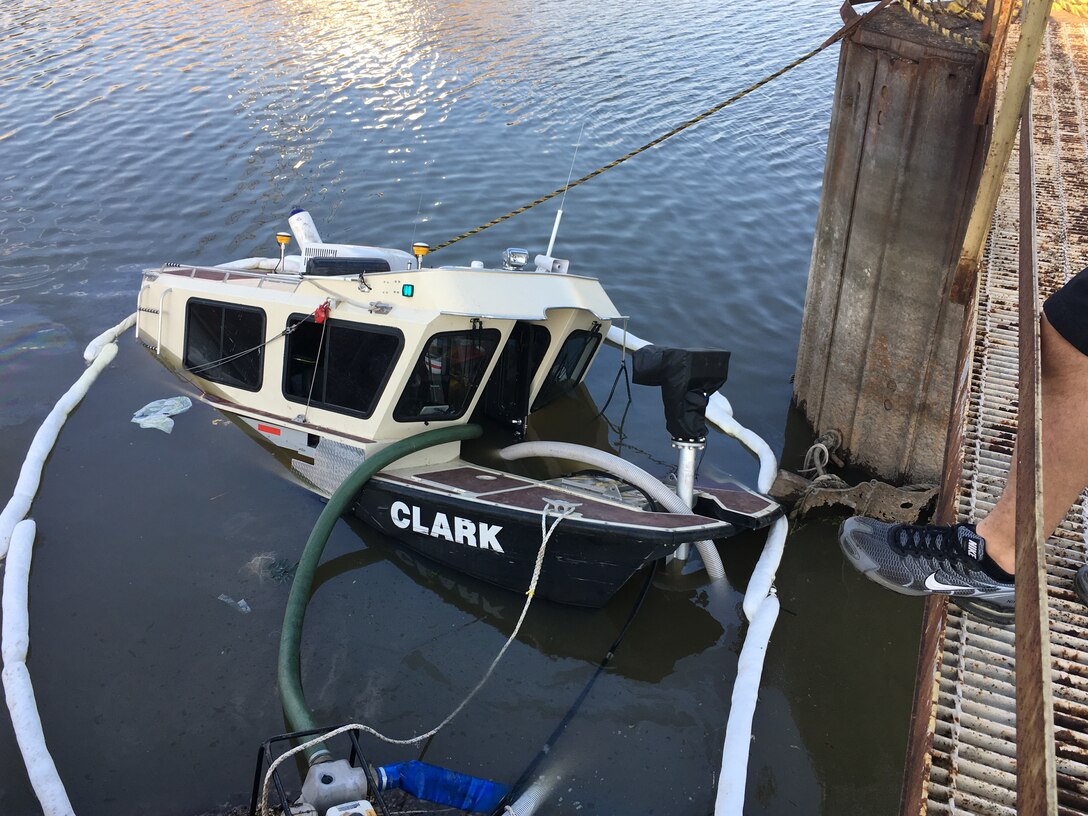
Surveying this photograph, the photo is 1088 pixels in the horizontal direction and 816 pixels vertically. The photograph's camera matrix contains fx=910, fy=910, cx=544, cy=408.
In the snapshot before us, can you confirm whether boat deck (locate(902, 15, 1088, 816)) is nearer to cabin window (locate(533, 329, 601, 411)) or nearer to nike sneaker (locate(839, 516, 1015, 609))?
nike sneaker (locate(839, 516, 1015, 609))

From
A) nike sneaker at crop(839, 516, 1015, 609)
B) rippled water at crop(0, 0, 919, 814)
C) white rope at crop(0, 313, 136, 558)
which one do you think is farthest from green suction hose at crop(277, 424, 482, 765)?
nike sneaker at crop(839, 516, 1015, 609)

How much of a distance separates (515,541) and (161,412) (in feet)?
16.6

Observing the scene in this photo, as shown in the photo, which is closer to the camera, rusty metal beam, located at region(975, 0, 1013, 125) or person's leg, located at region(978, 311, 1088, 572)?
person's leg, located at region(978, 311, 1088, 572)

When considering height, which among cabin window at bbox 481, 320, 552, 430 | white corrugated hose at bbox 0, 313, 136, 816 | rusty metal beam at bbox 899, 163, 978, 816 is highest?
rusty metal beam at bbox 899, 163, 978, 816

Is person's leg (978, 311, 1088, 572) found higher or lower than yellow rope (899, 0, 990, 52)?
lower

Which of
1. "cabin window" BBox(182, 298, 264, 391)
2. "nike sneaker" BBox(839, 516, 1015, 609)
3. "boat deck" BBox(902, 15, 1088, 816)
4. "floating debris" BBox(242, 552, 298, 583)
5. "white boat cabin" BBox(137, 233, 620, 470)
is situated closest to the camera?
"boat deck" BBox(902, 15, 1088, 816)

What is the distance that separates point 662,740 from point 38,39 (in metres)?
24.1

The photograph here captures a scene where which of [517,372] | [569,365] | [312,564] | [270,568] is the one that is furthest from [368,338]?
[569,365]

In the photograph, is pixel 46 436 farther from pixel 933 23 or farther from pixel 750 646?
pixel 933 23

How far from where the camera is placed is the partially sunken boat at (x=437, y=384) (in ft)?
24.2

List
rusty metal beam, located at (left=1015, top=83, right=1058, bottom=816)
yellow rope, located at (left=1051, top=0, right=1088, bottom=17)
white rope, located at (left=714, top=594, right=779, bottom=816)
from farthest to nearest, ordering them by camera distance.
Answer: yellow rope, located at (left=1051, top=0, right=1088, bottom=17), white rope, located at (left=714, top=594, right=779, bottom=816), rusty metal beam, located at (left=1015, top=83, right=1058, bottom=816)

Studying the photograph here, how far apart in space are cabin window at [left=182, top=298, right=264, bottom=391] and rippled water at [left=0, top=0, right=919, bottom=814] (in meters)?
1.01

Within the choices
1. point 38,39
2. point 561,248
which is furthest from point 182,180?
point 38,39

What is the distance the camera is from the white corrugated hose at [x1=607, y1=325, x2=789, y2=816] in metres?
5.80
